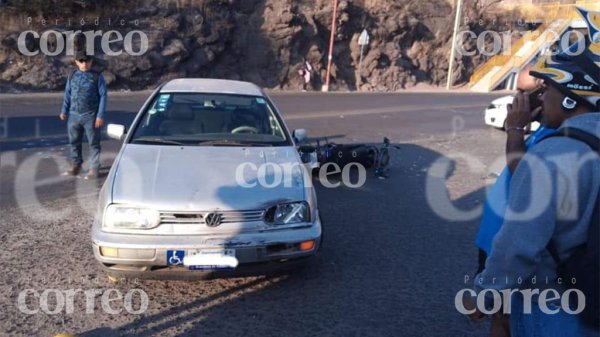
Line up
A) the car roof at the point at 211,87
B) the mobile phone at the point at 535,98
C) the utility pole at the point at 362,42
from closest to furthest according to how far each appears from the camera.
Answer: the mobile phone at the point at 535,98 → the car roof at the point at 211,87 → the utility pole at the point at 362,42

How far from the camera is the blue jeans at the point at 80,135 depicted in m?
7.15

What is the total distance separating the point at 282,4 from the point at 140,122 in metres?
26.0

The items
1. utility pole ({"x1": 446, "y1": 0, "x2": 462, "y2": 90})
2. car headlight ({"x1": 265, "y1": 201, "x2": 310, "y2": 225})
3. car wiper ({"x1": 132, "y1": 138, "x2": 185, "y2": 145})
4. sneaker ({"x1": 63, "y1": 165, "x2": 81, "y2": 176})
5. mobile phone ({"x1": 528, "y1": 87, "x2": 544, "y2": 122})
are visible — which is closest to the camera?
mobile phone ({"x1": 528, "y1": 87, "x2": 544, "y2": 122})

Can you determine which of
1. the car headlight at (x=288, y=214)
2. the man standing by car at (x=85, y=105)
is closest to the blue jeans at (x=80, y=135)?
the man standing by car at (x=85, y=105)

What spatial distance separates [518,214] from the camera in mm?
1788

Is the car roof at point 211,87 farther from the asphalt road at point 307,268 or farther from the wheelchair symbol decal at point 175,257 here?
the wheelchair symbol decal at point 175,257

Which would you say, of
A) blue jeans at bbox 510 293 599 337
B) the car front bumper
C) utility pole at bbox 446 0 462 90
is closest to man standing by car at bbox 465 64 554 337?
blue jeans at bbox 510 293 599 337

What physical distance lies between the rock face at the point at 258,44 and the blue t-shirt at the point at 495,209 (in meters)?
20.3

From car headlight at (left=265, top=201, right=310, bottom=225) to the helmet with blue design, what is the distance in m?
2.20

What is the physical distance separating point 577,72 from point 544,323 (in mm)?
883

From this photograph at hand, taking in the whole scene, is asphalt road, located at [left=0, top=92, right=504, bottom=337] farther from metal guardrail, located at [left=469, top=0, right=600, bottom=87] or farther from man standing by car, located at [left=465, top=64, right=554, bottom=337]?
metal guardrail, located at [left=469, top=0, right=600, bottom=87]

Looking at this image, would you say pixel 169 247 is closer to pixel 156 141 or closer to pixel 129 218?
pixel 129 218

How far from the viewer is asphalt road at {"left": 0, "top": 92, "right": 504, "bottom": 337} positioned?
357 centimetres

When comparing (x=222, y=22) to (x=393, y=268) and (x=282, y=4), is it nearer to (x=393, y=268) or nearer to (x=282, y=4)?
(x=282, y=4)
